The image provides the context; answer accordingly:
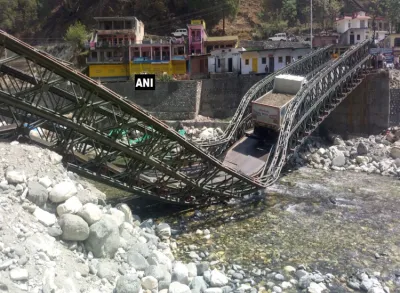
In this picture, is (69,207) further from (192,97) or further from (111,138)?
(192,97)

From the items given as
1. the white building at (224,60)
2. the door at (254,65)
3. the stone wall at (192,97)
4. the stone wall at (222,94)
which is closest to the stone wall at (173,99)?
the stone wall at (192,97)

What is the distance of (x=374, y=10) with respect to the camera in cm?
6381

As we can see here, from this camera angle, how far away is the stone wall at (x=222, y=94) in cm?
3897

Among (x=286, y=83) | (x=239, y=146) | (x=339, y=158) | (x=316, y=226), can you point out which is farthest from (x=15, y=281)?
(x=339, y=158)

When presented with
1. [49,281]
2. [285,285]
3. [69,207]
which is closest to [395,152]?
[285,285]

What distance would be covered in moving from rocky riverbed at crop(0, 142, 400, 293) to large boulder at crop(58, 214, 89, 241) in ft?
0.08

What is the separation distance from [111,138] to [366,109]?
23245 millimetres

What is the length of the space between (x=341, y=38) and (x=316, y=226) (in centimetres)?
3581

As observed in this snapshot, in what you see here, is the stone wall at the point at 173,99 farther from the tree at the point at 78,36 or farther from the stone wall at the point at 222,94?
the tree at the point at 78,36

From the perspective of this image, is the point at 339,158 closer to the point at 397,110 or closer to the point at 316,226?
the point at 397,110

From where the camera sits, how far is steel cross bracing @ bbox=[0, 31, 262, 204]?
44.5ft

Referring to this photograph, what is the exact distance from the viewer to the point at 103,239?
11.2m

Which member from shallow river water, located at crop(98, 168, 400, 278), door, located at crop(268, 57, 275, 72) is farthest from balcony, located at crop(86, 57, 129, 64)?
shallow river water, located at crop(98, 168, 400, 278)

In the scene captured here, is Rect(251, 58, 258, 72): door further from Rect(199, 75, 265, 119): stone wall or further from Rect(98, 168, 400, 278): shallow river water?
Rect(98, 168, 400, 278): shallow river water
